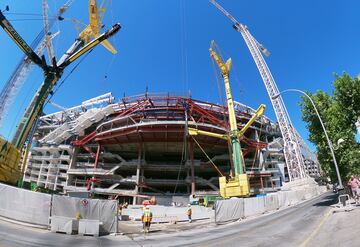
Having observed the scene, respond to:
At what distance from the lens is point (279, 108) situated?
7225 cm

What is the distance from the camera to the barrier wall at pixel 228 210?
2180 centimetres

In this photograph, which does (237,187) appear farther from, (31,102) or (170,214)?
(31,102)

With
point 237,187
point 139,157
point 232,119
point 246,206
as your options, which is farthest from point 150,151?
point 246,206

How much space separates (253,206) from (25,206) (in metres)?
21.4

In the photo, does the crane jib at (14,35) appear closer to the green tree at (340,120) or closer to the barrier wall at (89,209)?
the barrier wall at (89,209)

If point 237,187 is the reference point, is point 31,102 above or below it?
above

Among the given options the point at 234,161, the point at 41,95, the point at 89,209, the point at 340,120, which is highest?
the point at 41,95

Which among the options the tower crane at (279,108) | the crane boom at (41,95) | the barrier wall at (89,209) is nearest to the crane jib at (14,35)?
the crane boom at (41,95)

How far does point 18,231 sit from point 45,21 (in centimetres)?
3983

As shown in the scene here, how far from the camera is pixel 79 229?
13797 mm

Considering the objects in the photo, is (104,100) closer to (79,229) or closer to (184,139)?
(184,139)

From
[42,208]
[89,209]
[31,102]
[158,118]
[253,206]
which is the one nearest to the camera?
[42,208]

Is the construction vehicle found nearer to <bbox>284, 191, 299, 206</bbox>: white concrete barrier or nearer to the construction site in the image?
the construction site

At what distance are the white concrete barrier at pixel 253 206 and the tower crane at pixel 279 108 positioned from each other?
135ft
